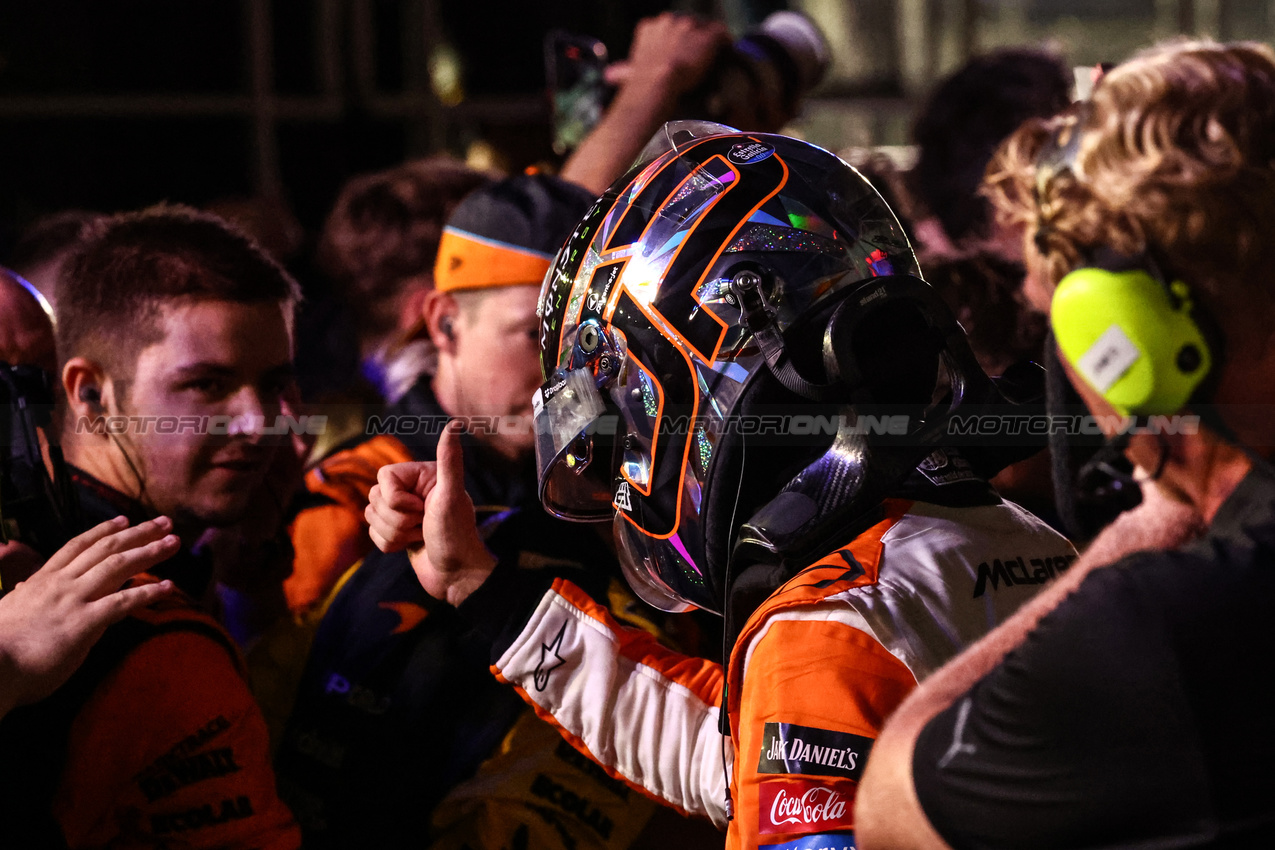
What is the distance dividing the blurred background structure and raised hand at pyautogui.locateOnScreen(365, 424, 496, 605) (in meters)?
2.83

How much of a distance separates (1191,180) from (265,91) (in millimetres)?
5234

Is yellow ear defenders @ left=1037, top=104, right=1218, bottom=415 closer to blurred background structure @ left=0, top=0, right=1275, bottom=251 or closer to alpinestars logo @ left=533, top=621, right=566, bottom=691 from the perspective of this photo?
alpinestars logo @ left=533, top=621, right=566, bottom=691

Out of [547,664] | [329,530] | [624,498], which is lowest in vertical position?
[329,530]

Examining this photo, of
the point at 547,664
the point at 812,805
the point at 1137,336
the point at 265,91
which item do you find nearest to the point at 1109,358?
the point at 1137,336

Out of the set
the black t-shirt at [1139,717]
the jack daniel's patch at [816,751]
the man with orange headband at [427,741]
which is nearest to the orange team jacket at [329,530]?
the man with orange headband at [427,741]

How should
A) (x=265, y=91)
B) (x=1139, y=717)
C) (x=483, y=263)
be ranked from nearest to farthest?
(x=1139, y=717) < (x=483, y=263) < (x=265, y=91)

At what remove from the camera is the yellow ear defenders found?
2.93 feet

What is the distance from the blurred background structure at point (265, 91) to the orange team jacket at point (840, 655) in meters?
3.21

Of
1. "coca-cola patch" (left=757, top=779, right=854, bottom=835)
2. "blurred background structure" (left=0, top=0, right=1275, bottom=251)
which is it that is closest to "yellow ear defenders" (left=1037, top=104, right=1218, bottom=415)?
"coca-cola patch" (left=757, top=779, right=854, bottom=835)

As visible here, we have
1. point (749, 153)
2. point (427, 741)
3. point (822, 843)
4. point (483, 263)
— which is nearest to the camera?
point (822, 843)

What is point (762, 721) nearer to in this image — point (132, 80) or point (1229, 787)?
point (1229, 787)

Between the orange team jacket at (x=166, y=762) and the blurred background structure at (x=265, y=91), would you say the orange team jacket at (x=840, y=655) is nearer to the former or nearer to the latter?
the orange team jacket at (x=166, y=762)

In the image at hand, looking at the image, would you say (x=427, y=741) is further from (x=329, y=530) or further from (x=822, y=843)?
(x=822, y=843)

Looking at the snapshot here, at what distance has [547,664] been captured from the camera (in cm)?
152
